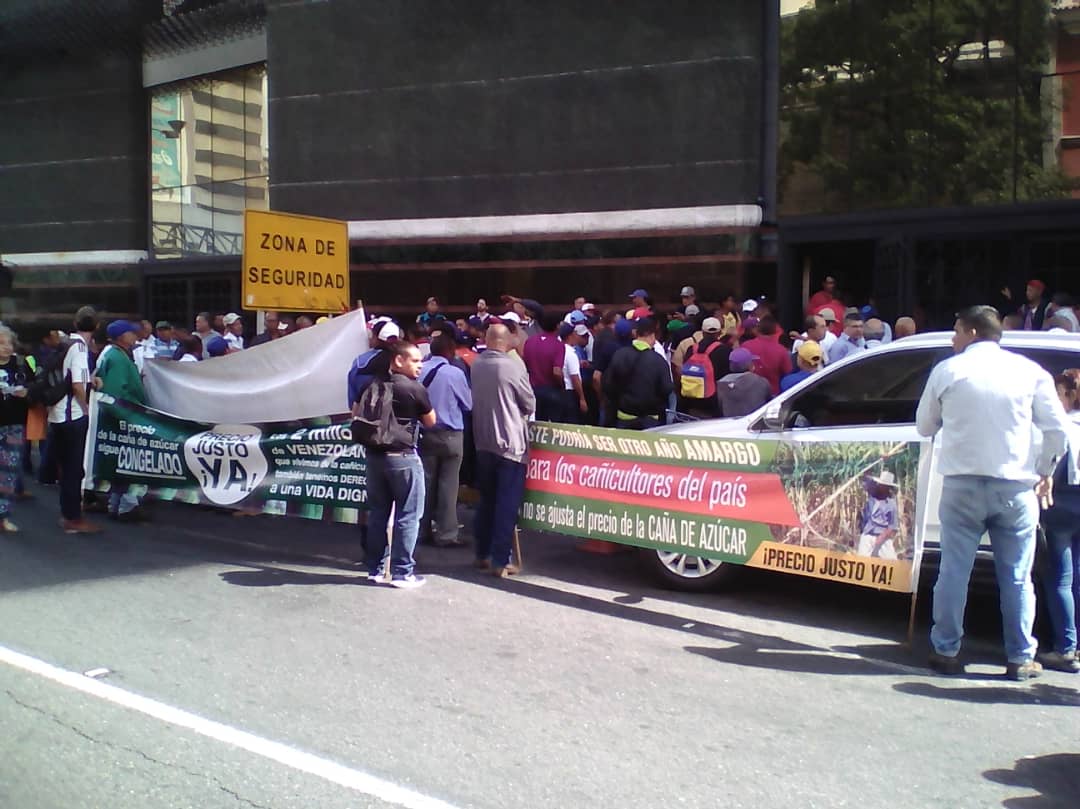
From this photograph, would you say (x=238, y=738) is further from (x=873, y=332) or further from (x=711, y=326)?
(x=873, y=332)

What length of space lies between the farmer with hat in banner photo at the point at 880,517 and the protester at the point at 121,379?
695 cm

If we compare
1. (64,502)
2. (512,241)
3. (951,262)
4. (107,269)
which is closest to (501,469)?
(64,502)

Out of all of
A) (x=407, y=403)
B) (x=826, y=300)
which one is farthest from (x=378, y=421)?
(x=826, y=300)

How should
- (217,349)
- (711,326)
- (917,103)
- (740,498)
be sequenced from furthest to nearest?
(917,103)
(217,349)
(711,326)
(740,498)

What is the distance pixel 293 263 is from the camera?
10.3 meters

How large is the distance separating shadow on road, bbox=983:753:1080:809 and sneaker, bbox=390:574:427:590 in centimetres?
424

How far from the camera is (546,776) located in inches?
180

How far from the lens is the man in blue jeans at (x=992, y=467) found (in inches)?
226

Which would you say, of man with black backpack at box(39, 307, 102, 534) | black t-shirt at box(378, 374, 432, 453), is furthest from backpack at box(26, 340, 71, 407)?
black t-shirt at box(378, 374, 432, 453)

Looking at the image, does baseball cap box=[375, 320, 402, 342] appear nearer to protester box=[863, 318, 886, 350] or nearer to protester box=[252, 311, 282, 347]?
protester box=[252, 311, 282, 347]

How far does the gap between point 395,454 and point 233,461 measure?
2456mm

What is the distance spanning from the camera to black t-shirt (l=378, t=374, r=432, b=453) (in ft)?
25.3

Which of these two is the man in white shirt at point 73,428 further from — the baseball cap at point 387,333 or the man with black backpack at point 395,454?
the man with black backpack at point 395,454

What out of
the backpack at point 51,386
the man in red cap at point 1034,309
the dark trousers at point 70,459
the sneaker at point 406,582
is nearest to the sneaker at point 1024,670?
the sneaker at point 406,582
